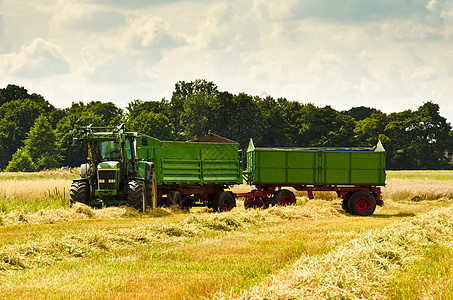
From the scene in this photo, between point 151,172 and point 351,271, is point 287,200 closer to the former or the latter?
point 151,172

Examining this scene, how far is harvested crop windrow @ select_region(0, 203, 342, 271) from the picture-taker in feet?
34.7

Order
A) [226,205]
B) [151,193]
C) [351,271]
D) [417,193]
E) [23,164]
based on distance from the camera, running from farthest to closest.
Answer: [23,164] < [417,193] < [226,205] < [151,193] < [351,271]

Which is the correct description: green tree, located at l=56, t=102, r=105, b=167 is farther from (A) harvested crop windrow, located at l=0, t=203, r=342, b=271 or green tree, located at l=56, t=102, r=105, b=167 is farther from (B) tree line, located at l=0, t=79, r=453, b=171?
(A) harvested crop windrow, located at l=0, t=203, r=342, b=271

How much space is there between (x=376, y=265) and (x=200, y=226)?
6.44m

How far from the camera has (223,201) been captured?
74.9 ft

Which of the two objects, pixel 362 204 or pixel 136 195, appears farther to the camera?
pixel 362 204

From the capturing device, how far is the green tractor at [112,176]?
1959 centimetres

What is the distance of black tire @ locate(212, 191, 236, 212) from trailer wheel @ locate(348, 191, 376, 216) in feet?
14.4

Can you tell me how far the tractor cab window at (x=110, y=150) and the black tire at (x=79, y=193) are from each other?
1122mm

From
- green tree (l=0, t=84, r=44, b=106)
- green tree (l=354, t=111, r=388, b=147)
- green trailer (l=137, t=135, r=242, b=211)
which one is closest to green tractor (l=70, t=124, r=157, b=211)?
green trailer (l=137, t=135, r=242, b=211)

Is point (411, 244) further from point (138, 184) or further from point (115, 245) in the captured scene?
point (138, 184)

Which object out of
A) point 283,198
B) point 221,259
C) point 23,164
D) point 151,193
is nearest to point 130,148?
point 151,193

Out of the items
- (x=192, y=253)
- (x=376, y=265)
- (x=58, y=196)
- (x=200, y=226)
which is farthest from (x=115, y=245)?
(x=58, y=196)

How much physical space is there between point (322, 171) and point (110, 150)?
787 cm
